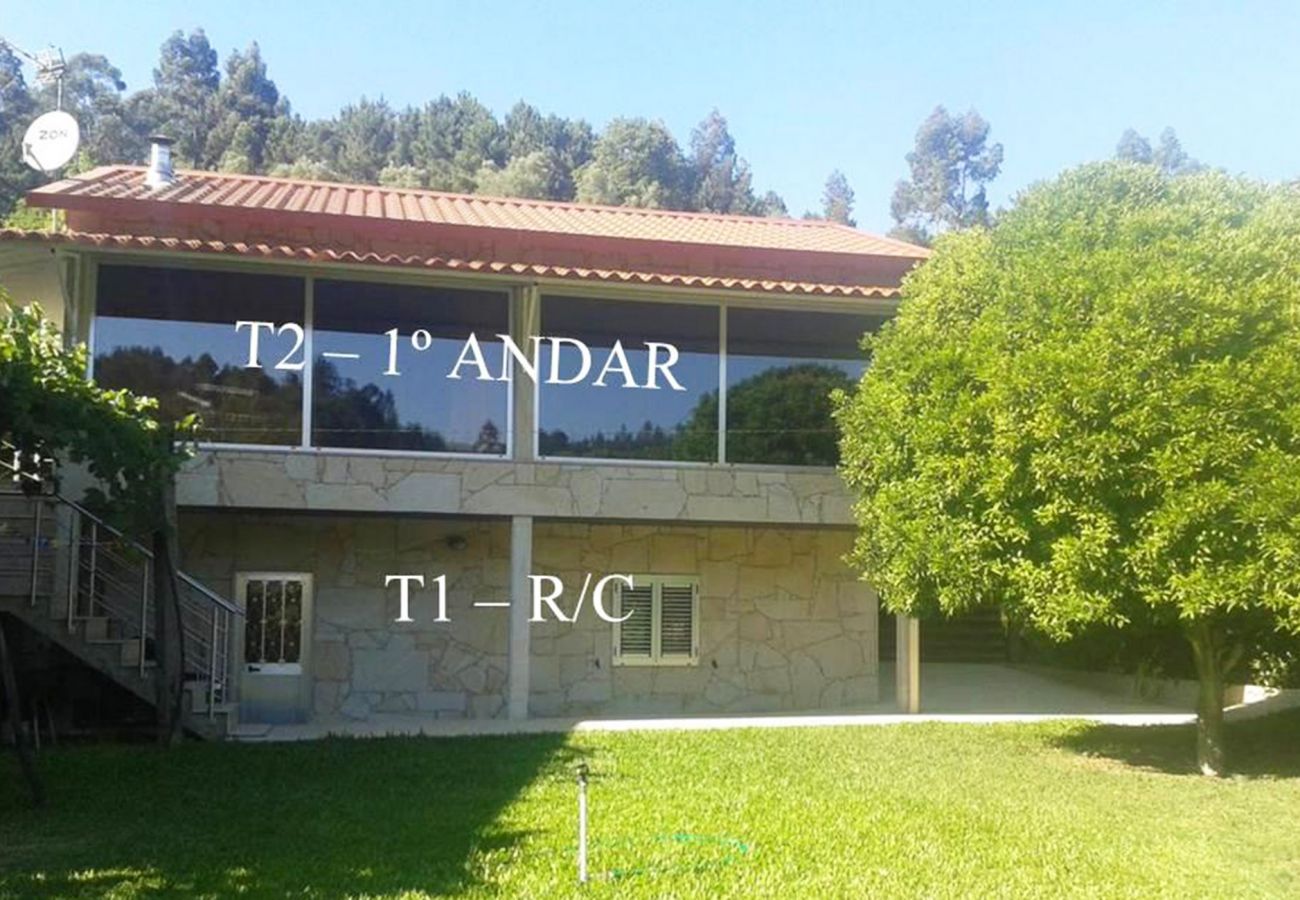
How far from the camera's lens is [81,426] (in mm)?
9195

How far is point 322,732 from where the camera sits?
41.9 ft

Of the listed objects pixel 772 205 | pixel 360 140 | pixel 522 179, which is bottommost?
pixel 522 179

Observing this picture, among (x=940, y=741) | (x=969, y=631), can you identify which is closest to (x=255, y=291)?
(x=940, y=741)

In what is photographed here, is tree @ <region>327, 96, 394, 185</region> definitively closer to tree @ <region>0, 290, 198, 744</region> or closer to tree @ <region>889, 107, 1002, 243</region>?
tree @ <region>889, 107, 1002, 243</region>

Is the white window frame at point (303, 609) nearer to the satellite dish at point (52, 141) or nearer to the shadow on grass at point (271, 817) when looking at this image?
the shadow on grass at point (271, 817)

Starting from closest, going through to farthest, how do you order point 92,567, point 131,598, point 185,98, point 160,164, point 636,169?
point 92,567 < point 131,598 < point 160,164 < point 636,169 < point 185,98

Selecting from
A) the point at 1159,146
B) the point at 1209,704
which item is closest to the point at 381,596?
the point at 1209,704

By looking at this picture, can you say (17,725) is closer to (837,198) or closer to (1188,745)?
(1188,745)

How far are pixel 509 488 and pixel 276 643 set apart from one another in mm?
3112

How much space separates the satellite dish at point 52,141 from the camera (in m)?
13.9

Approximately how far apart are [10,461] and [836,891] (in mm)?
7017

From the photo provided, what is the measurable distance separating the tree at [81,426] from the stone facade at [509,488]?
160 centimetres

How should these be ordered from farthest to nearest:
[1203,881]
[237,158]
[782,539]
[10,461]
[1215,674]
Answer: [237,158] < [782,539] < [1215,674] < [10,461] < [1203,881]

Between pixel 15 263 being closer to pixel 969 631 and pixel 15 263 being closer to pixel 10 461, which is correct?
pixel 10 461
